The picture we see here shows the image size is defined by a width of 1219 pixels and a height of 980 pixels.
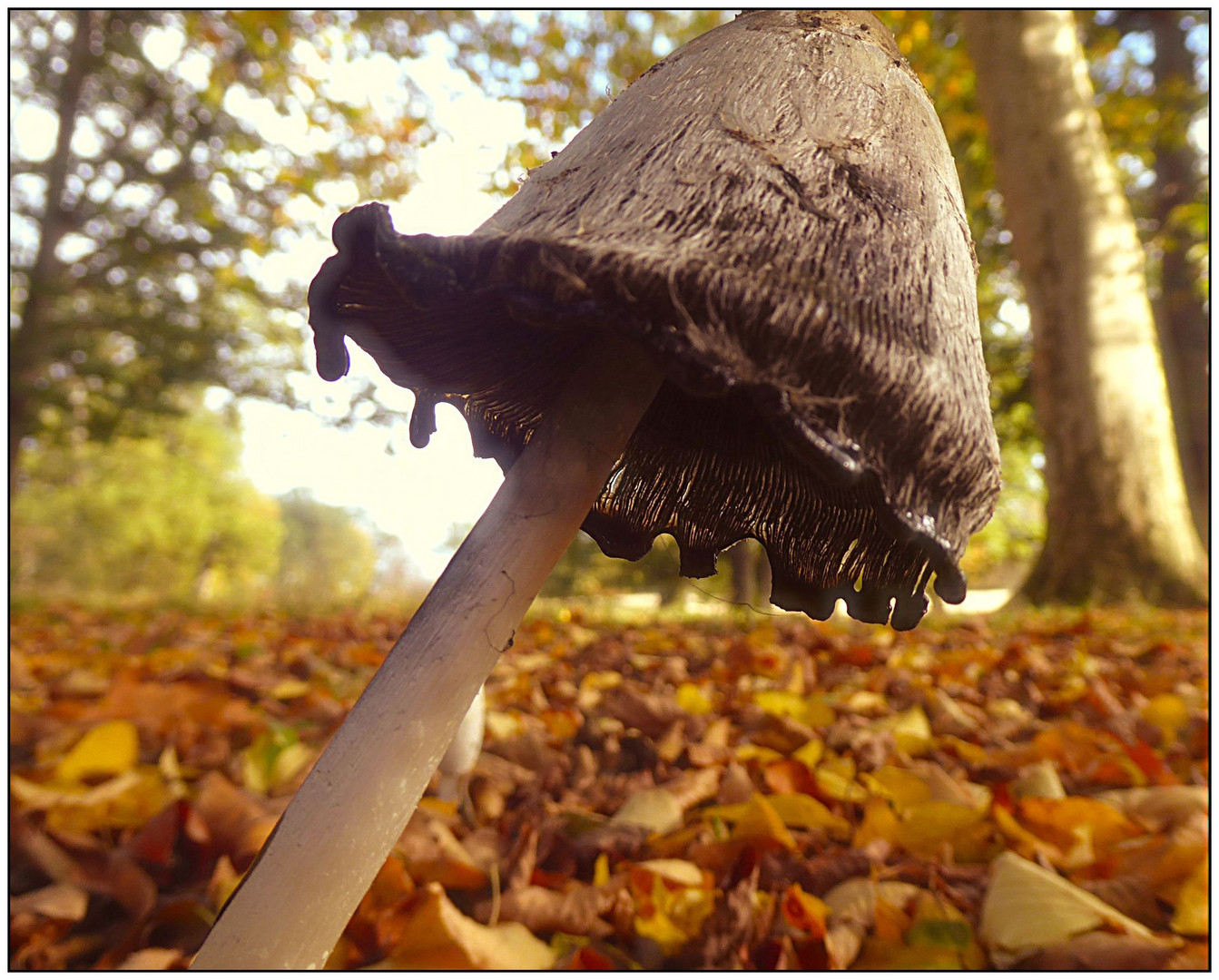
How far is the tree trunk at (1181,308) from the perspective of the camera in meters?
6.41

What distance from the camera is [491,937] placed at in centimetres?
84

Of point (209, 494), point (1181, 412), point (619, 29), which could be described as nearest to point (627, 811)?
point (619, 29)

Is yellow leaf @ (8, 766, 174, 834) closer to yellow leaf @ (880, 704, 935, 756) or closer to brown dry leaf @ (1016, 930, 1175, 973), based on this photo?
brown dry leaf @ (1016, 930, 1175, 973)

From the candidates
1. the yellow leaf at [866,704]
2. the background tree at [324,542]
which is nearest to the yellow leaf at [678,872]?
the yellow leaf at [866,704]

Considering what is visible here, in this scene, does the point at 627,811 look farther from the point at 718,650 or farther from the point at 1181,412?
the point at 1181,412

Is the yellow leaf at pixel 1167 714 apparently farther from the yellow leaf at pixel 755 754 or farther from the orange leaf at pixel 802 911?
the orange leaf at pixel 802 911

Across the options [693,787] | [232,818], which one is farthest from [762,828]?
[232,818]

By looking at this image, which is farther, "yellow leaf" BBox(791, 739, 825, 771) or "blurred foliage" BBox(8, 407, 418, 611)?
"blurred foliage" BBox(8, 407, 418, 611)

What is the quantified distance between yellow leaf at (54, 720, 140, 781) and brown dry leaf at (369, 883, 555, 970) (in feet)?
2.49

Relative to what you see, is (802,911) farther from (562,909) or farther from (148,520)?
(148,520)

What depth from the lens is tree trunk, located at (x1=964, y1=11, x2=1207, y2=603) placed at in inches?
160

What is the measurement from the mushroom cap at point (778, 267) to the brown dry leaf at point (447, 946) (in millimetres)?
560

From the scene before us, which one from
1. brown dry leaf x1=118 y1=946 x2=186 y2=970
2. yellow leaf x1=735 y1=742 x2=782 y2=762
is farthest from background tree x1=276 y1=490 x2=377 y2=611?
brown dry leaf x1=118 y1=946 x2=186 y2=970

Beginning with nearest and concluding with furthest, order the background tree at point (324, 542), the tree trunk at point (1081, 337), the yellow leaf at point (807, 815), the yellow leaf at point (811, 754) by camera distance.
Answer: the yellow leaf at point (807, 815) < the yellow leaf at point (811, 754) < the tree trunk at point (1081, 337) < the background tree at point (324, 542)
